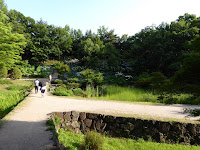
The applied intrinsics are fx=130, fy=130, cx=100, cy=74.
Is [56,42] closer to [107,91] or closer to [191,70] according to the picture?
[107,91]

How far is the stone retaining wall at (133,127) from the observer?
5070 mm

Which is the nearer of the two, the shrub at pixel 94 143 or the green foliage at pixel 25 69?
the shrub at pixel 94 143

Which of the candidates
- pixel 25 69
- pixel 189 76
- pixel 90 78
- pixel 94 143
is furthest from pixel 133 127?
pixel 25 69

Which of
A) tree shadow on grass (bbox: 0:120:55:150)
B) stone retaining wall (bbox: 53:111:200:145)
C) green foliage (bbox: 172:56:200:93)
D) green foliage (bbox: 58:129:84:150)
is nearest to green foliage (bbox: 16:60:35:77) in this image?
stone retaining wall (bbox: 53:111:200:145)

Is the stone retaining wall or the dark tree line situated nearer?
the stone retaining wall

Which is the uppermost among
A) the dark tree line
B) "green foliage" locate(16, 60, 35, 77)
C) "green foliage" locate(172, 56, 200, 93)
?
the dark tree line

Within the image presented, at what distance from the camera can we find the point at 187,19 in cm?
2083

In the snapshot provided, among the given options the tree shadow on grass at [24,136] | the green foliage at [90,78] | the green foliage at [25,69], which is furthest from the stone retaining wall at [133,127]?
the green foliage at [25,69]

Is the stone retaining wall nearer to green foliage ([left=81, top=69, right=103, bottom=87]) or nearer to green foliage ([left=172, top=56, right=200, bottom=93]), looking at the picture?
green foliage ([left=172, top=56, right=200, bottom=93])

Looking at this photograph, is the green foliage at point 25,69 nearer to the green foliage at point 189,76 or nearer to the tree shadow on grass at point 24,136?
the tree shadow on grass at point 24,136

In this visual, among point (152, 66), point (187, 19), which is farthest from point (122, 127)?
point (187, 19)

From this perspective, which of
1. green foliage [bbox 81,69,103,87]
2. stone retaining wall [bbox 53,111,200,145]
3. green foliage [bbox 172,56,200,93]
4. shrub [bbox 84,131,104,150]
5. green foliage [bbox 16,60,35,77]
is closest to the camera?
green foliage [bbox 172,56,200,93]

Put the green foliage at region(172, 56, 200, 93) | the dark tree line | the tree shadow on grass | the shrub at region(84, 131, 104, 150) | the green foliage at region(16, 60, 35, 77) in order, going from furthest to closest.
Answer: the green foliage at region(16, 60, 35, 77), the dark tree line, the shrub at region(84, 131, 104, 150), the tree shadow on grass, the green foliage at region(172, 56, 200, 93)

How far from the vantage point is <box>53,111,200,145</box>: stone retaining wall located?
200 inches
